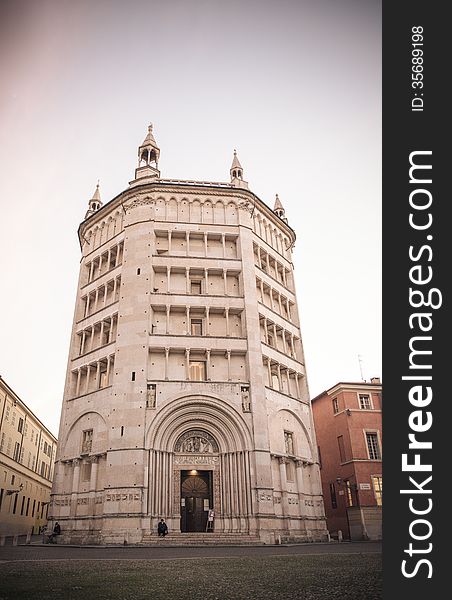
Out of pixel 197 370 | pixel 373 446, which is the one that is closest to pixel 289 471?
pixel 197 370

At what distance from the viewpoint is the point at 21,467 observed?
59.4 meters

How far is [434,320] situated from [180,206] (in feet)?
120

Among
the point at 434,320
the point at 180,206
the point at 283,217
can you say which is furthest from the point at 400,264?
the point at 283,217

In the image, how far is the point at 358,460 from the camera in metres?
43.8

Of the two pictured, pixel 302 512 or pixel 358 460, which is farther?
pixel 358 460

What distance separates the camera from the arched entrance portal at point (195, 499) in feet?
108

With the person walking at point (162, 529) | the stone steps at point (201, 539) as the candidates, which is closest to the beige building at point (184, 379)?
the stone steps at point (201, 539)

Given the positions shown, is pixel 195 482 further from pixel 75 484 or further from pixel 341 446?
pixel 341 446

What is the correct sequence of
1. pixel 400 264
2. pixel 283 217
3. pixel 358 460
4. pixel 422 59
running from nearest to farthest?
1. pixel 400 264
2. pixel 422 59
3. pixel 358 460
4. pixel 283 217

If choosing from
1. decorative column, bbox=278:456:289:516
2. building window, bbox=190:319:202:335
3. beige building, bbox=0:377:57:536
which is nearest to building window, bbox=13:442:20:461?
beige building, bbox=0:377:57:536

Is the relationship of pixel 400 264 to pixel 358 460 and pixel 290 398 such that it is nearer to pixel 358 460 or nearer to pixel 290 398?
pixel 290 398

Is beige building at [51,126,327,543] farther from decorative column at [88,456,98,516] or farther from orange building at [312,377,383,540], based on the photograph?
orange building at [312,377,383,540]

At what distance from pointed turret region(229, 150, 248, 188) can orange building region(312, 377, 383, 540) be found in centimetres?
2260

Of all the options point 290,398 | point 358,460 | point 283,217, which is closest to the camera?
point 290,398
